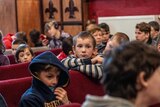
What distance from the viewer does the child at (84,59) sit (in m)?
3.15

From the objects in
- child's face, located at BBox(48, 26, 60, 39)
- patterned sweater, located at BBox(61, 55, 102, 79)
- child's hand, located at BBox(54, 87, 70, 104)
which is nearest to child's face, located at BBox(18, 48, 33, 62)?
patterned sweater, located at BBox(61, 55, 102, 79)

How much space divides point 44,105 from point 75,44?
3.72 feet

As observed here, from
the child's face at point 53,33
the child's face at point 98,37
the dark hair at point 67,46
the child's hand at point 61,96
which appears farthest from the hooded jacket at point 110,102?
the child's face at point 53,33

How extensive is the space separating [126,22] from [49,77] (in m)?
5.43

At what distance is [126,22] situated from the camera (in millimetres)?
7801

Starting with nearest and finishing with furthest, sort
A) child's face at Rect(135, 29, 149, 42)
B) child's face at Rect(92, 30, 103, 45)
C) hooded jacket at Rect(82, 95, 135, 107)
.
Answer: hooded jacket at Rect(82, 95, 135, 107)
child's face at Rect(135, 29, 149, 42)
child's face at Rect(92, 30, 103, 45)

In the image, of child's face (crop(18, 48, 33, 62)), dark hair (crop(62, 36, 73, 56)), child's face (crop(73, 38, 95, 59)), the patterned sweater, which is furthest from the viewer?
child's face (crop(18, 48, 33, 62))

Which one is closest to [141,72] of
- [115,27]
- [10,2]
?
[115,27]

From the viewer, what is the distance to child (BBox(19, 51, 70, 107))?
2482 millimetres

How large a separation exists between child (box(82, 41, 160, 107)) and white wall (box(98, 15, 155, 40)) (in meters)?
6.27

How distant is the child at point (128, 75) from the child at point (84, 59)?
189 centimetres

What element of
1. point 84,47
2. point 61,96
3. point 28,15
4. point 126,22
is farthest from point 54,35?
point 61,96

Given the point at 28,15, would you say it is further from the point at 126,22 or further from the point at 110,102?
the point at 110,102

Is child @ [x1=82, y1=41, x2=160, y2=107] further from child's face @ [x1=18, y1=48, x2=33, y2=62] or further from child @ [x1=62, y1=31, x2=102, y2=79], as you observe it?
child's face @ [x1=18, y1=48, x2=33, y2=62]
